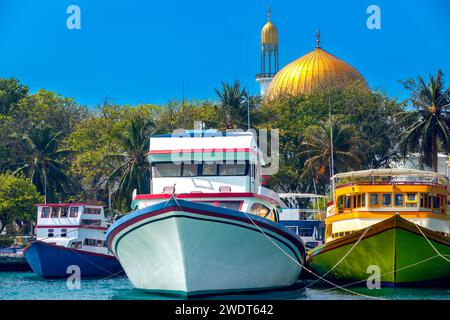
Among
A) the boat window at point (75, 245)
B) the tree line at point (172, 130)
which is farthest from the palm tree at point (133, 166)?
the boat window at point (75, 245)

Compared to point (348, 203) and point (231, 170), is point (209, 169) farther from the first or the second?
point (348, 203)

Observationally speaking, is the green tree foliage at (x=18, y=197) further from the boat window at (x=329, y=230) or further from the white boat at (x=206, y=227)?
the white boat at (x=206, y=227)

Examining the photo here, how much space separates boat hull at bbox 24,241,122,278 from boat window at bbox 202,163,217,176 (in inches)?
728

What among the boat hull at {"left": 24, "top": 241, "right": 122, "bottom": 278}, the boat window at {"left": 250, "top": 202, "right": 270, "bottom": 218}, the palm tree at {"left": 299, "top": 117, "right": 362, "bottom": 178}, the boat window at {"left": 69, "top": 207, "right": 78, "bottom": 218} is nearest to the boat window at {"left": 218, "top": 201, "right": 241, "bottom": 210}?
the boat window at {"left": 250, "top": 202, "right": 270, "bottom": 218}

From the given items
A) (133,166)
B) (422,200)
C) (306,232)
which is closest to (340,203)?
(422,200)

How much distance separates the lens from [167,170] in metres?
47.5

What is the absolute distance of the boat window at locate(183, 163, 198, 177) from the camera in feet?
155

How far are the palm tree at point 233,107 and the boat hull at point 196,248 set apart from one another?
4167 centimetres

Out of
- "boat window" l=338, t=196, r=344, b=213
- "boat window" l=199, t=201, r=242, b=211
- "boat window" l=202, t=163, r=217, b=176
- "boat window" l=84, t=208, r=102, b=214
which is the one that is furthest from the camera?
"boat window" l=84, t=208, r=102, b=214

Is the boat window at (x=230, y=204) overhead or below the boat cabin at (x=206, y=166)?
below

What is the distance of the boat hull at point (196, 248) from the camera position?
40.9m

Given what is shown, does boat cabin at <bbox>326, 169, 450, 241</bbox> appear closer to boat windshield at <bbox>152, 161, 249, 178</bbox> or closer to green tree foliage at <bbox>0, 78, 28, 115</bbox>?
boat windshield at <bbox>152, 161, 249, 178</bbox>

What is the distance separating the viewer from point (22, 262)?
2844 inches

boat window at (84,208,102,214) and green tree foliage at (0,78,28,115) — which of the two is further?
green tree foliage at (0,78,28,115)
